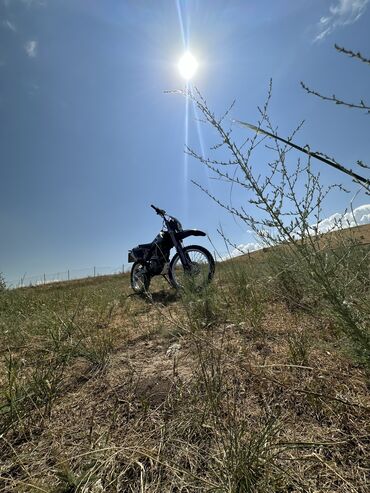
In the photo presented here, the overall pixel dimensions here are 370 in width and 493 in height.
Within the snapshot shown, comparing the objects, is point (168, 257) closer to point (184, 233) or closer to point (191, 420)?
point (184, 233)

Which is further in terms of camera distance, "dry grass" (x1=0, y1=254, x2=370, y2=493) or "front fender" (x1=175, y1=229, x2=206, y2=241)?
"front fender" (x1=175, y1=229, x2=206, y2=241)

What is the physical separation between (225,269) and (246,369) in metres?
3.21

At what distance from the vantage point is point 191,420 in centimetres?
138

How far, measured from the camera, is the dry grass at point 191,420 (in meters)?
1.07

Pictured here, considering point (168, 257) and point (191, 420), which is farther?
point (168, 257)

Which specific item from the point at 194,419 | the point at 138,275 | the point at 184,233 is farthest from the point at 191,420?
the point at 138,275

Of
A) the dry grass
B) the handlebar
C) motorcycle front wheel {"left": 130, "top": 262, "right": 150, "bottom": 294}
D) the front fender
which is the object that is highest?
the handlebar

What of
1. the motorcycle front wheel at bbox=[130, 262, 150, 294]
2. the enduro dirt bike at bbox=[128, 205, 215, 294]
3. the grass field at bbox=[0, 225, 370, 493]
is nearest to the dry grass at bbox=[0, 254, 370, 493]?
the grass field at bbox=[0, 225, 370, 493]

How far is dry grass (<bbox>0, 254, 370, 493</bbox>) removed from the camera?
1.07 meters

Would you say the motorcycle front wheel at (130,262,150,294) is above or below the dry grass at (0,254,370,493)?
above

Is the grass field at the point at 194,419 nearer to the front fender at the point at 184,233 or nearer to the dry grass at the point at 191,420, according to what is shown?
the dry grass at the point at 191,420

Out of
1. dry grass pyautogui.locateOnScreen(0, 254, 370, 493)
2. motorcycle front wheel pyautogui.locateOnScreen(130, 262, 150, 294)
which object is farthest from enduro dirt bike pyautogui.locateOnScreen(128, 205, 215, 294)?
dry grass pyautogui.locateOnScreen(0, 254, 370, 493)

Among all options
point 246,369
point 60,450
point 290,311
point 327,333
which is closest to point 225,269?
point 290,311

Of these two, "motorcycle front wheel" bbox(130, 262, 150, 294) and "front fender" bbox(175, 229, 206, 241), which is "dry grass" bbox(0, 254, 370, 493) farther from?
"motorcycle front wheel" bbox(130, 262, 150, 294)
